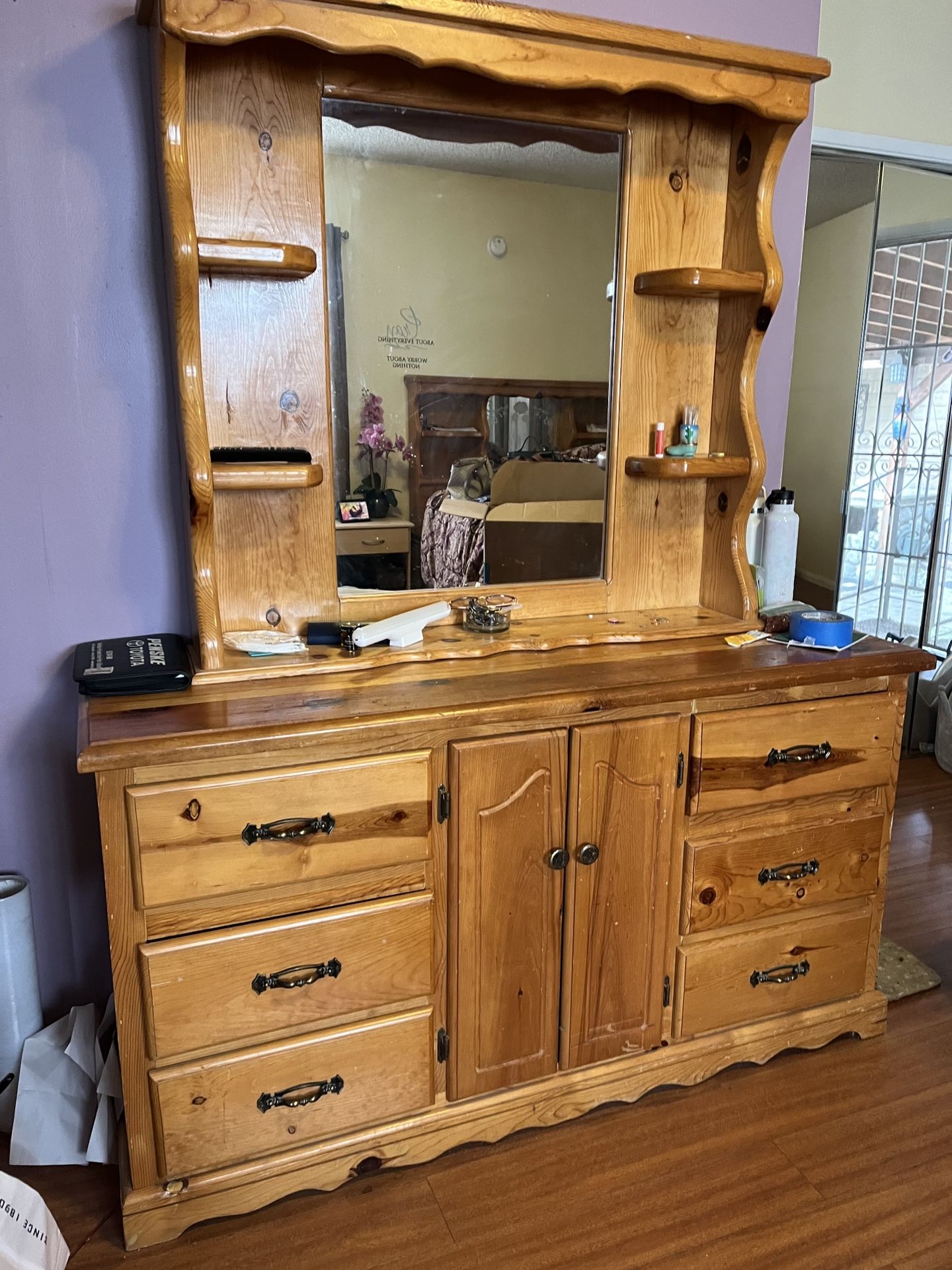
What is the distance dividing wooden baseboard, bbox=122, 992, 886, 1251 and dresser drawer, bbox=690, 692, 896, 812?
0.50 metres

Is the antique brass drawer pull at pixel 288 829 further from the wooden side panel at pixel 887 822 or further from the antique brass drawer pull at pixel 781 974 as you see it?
the wooden side panel at pixel 887 822

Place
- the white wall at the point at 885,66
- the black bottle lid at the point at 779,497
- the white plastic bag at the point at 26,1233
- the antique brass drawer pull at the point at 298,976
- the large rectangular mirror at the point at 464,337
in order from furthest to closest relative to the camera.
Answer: the white wall at the point at 885,66
the black bottle lid at the point at 779,497
the large rectangular mirror at the point at 464,337
the antique brass drawer pull at the point at 298,976
the white plastic bag at the point at 26,1233

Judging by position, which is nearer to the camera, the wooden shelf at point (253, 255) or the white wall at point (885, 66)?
the wooden shelf at point (253, 255)

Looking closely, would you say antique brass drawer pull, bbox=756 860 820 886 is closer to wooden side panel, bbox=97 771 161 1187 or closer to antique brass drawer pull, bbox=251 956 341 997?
antique brass drawer pull, bbox=251 956 341 997

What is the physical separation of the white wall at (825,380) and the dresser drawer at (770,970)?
2187 mm

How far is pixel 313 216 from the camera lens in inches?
63.7

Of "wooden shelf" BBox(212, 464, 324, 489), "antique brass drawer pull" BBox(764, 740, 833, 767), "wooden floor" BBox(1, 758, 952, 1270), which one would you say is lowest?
"wooden floor" BBox(1, 758, 952, 1270)

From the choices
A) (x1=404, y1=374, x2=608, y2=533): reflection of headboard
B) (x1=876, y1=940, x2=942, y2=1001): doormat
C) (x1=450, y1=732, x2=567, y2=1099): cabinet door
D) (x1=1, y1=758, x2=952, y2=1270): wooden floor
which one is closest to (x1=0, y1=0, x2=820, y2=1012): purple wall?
(x1=404, y1=374, x2=608, y2=533): reflection of headboard

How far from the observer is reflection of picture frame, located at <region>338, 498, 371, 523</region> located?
5.68ft

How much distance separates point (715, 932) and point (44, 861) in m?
1.29

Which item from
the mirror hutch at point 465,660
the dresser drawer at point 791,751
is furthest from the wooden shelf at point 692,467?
the dresser drawer at point 791,751

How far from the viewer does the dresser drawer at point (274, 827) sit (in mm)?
1330

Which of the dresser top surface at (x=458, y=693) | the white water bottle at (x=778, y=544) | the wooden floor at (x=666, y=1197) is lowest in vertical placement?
the wooden floor at (x=666, y=1197)

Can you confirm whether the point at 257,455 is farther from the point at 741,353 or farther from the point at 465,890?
the point at 741,353
